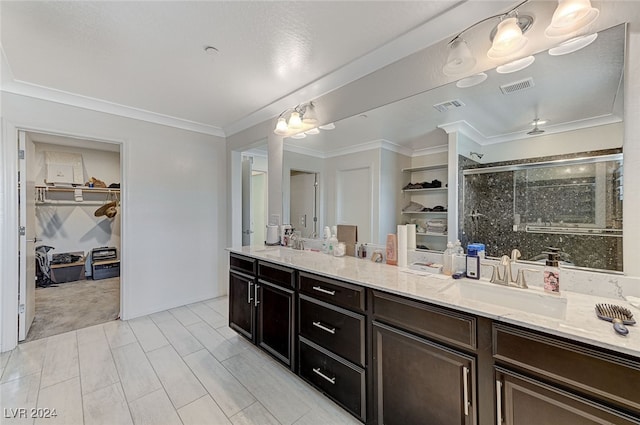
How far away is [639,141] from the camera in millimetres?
1179

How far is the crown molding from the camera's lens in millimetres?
2465

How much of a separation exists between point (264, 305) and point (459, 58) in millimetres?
2213

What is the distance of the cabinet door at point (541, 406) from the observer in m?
0.88

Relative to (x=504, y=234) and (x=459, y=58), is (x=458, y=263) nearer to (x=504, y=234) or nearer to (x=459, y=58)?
(x=504, y=234)

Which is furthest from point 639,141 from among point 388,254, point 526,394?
point 388,254

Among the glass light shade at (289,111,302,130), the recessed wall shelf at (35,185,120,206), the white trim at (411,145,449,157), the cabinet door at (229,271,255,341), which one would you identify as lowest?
the cabinet door at (229,271,255,341)

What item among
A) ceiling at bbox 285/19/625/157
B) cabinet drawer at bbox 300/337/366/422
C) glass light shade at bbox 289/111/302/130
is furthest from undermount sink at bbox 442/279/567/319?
glass light shade at bbox 289/111/302/130

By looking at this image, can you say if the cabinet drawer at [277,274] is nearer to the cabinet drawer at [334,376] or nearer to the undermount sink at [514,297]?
the cabinet drawer at [334,376]

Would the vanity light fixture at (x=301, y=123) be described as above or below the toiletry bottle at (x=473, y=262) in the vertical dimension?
above

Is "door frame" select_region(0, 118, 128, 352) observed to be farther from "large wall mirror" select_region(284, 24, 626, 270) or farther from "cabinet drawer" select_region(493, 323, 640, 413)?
"cabinet drawer" select_region(493, 323, 640, 413)

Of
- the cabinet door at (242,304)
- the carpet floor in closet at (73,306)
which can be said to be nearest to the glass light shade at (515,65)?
the cabinet door at (242,304)

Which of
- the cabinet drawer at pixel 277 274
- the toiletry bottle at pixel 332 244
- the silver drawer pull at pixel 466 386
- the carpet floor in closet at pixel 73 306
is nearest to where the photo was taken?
the silver drawer pull at pixel 466 386

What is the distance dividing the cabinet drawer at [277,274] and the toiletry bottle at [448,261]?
1.04 meters

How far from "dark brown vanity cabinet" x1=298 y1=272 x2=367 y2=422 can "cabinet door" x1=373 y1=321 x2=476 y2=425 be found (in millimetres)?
113
